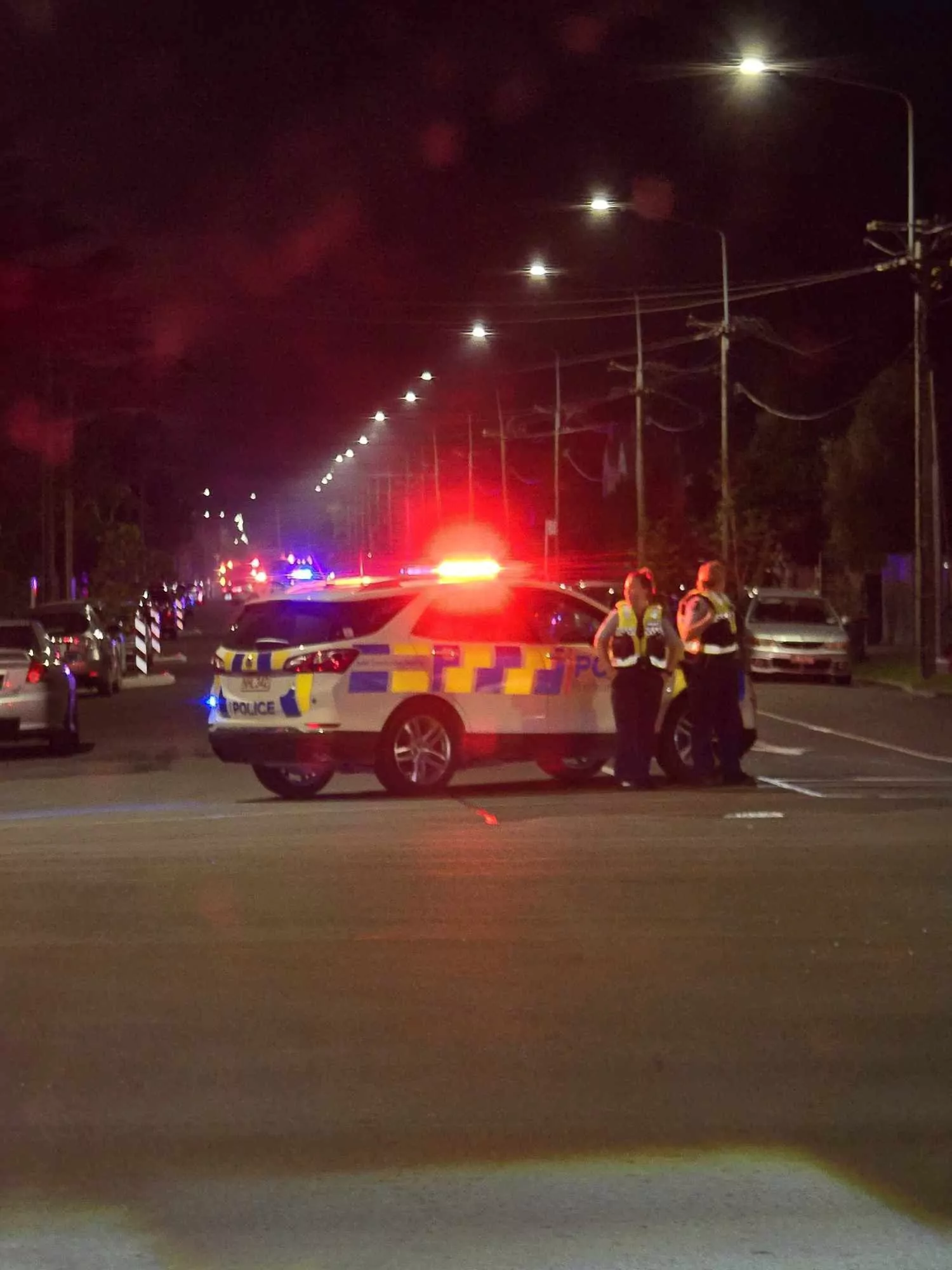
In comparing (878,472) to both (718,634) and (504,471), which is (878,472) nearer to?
(504,471)

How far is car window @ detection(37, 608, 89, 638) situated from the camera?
33.8 meters

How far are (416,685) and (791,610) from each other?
21.5m

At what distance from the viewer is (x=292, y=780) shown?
55.5 feet

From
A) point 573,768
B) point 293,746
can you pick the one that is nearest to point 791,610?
point 573,768

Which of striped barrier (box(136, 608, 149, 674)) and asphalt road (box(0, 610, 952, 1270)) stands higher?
striped barrier (box(136, 608, 149, 674))

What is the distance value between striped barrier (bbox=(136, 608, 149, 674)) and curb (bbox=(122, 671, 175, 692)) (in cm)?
54

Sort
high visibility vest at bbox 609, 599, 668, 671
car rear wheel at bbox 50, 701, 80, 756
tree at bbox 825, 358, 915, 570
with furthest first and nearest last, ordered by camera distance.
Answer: tree at bbox 825, 358, 915, 570, car rear wheel at bbox 50, 701, 80, 756, high visibility vest at bbox 609, 599, 668, 671

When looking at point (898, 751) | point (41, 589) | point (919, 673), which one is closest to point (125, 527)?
point (41, 589)

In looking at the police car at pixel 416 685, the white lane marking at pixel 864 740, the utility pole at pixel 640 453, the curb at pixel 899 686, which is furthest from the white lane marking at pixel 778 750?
the utility pole at pixel 640 453

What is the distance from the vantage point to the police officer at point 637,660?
51.8 ft

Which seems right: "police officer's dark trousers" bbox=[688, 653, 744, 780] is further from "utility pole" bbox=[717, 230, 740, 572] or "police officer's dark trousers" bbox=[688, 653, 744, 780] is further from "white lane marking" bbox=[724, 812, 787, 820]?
"utility pole" bbox=[717, 230, 740, 572]

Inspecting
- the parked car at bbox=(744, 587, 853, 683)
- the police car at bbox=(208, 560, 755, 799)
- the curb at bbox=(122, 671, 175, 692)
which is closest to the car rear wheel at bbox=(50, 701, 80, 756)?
the police car at bbox=(208, 560, 755, 799)

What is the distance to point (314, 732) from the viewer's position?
612 inches

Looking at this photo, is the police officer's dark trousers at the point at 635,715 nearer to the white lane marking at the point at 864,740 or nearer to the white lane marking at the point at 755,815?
the white lane marking at the point at 755,815
